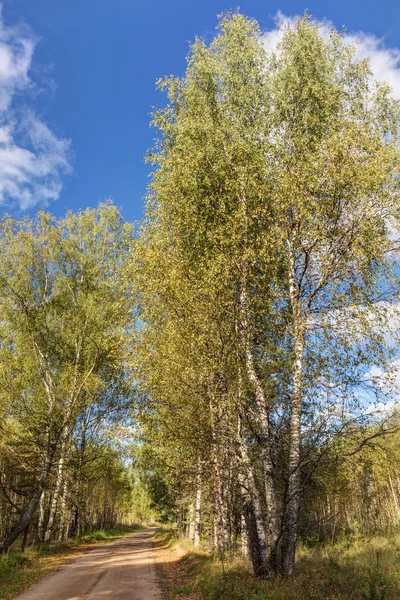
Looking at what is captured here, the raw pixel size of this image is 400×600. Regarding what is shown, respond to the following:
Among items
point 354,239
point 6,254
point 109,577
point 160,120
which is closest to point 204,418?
point 354,239

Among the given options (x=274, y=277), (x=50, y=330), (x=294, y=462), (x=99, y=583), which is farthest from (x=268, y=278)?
(x=50, y=330)

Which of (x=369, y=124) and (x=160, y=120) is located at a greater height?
(x=160, y=120)

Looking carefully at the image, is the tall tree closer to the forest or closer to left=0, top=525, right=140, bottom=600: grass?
left=0, top=525, right=140, bottom=600: grass

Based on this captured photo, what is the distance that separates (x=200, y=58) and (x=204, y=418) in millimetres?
14509

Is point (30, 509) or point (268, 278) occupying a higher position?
point (268, 278)

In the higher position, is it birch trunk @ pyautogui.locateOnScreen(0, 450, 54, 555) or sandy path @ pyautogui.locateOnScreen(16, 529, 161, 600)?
birch trunk @ pyautogui.locateOnScreen(0, 450, 54, 555)

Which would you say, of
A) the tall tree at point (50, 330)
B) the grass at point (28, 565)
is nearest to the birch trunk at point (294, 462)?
the grass at point (28, 565)

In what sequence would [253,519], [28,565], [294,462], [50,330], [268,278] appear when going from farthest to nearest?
[50,330] < [28,565] < [268,278] < [253,519] < [294,462]

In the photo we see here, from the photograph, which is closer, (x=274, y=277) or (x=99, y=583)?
(x=274, y=277)

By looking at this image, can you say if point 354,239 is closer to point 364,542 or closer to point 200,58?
point 200,58

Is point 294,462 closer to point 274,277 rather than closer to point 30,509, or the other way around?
point 274,277

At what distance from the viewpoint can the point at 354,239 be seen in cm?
1190

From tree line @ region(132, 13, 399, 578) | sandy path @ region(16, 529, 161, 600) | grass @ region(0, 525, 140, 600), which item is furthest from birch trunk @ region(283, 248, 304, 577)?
grass @ region(0, 525, 140, 600)

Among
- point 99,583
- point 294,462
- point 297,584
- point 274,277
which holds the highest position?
point 274,277
